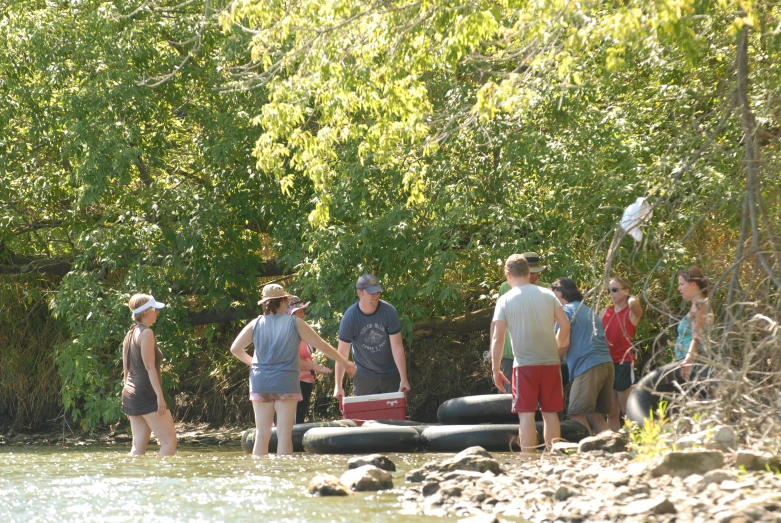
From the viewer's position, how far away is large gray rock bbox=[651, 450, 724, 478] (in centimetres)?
629

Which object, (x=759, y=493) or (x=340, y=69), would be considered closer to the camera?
(x=759, y=493)

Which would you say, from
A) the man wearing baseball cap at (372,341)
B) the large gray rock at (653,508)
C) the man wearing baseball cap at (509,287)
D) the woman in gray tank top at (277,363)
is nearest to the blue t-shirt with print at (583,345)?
the man wearing baseball cap at (509,287)

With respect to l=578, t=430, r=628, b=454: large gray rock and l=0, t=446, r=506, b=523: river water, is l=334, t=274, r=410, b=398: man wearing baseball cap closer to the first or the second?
l=0, t=446, r=506, b=523: river water

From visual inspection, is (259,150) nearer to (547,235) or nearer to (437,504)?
(547,235)

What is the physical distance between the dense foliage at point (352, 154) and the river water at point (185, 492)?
2.48 meters

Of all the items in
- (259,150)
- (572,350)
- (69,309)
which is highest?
(259,150)

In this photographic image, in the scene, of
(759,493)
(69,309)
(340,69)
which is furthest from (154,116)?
(759,493)

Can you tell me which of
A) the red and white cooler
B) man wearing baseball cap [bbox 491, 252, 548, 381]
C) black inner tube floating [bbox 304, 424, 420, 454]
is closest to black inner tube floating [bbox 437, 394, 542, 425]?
man wearing baseball cap [bbox 491, 252, 548, 381]

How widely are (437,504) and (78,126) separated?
30.1ft

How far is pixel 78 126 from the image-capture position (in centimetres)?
1386

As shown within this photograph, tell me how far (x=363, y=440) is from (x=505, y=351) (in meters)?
1.56

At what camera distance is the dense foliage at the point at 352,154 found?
912 centimetres

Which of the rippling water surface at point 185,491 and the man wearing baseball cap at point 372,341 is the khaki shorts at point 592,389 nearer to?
the rippling water surface at point 185,491

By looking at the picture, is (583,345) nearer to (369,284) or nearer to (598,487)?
(369,284)
